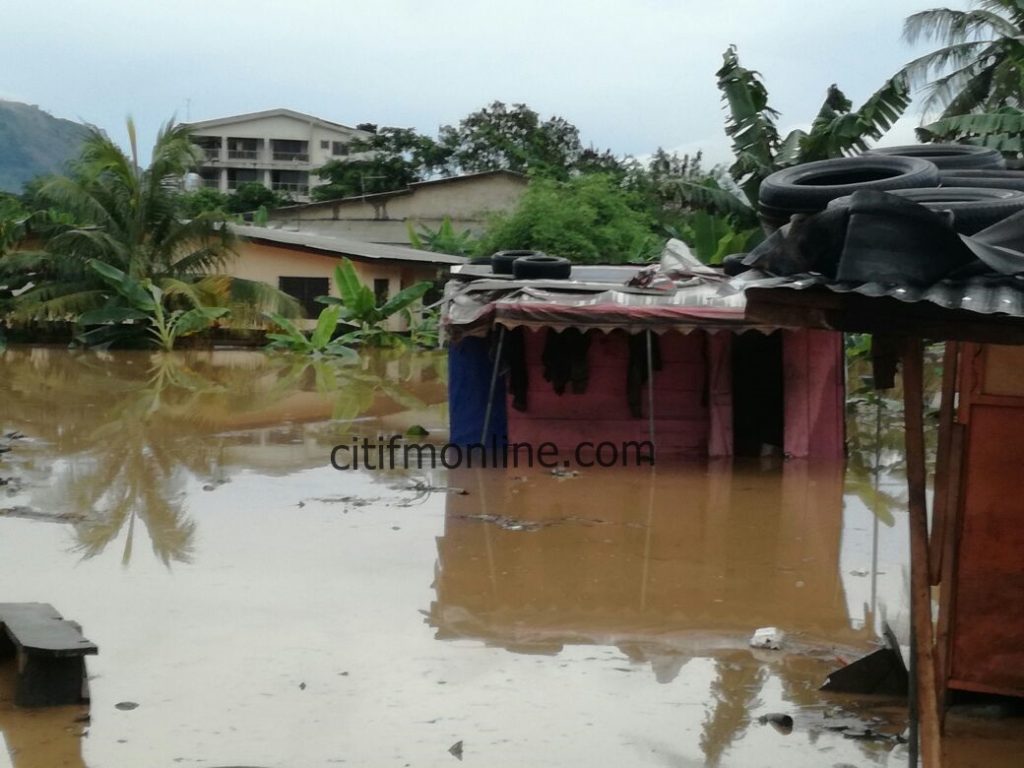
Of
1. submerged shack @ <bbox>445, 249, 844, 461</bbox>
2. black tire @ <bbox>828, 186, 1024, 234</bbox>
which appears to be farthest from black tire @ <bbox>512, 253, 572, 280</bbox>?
black tire @ <bbox>828, 186, 1024, 234</bbox>

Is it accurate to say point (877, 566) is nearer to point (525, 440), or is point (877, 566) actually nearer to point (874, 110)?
point (525, 440)

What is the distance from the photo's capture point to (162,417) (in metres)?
17.5

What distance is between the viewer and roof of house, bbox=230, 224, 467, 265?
31.2m

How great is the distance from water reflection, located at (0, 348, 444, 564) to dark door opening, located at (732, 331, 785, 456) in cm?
462

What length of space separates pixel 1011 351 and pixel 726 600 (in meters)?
3.23

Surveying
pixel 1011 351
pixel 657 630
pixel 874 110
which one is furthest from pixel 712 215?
pixel 1011 351

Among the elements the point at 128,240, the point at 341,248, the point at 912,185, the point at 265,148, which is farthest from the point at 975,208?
the point at 265,148

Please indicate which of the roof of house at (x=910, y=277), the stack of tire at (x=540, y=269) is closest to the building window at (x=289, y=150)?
the stack of tire at (x=540, y=269)

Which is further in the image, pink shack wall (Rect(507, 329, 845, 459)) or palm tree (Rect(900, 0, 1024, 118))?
palm tree (Rect(900, 0, 1024, 118))

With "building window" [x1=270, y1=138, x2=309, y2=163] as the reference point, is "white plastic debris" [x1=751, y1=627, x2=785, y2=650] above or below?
below

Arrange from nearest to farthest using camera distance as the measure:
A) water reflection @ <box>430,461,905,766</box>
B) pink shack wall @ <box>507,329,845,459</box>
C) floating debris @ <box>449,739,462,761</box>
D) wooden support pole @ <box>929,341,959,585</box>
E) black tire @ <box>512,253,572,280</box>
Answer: wooden support pole @ <box>929,341,959,585</box> < floating debris @ <box>449,739,462,761</box> < water reflection @ <box>430,461,905,766</box> < pink shack wall @ <box>507,329,845,459</box> < black tire @ <box>512,253,572,280</box>

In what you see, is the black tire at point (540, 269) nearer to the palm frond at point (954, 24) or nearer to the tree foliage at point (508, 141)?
the palm frond at point (954, 24)

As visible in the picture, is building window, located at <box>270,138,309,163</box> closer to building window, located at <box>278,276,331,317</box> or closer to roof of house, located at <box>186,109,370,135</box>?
roof of house, located at <box>186,109,370,135</box>

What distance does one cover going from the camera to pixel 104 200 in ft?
92.2
